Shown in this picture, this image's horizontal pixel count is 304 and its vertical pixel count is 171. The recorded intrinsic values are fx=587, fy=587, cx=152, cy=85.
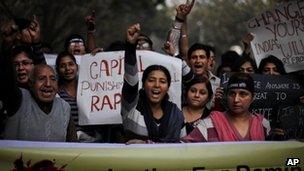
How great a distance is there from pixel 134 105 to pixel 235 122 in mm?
850

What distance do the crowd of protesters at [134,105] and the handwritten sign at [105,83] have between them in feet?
0.31

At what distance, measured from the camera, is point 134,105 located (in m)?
4.77

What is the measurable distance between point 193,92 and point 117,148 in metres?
1.36

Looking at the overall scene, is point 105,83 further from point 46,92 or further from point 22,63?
point 46,92

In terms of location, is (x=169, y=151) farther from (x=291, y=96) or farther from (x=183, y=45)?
(x=183, y=45)

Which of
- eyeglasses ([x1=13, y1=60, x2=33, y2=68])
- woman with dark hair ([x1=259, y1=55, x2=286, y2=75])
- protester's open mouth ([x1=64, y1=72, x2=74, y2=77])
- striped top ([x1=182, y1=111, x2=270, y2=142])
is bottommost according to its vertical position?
striped top ([x1=182, y1=111, x2=270, y2=142])

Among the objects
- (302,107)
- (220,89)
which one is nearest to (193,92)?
(220,89)

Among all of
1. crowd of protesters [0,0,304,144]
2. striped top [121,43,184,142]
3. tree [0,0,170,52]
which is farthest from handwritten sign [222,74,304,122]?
tree [0,0,170,52]

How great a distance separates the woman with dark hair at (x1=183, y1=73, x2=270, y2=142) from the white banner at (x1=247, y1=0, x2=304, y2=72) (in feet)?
4.02

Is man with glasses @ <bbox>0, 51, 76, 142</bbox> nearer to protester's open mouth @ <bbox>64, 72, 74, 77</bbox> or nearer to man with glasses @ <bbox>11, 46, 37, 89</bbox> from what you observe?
man with glasses @ <bbox>11, 46, 37, 89</bbox>

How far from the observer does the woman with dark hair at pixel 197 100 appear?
18.1 ft

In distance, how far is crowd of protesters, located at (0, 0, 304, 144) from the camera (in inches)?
175

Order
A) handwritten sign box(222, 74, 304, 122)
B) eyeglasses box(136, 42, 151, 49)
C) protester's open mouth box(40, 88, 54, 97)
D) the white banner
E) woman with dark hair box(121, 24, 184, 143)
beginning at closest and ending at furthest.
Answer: protester's open mouth box(40, 88, 54, 97), woman with dark hair box(121, 24, 184, 143), handwritten sign box(222, 74, 304, 122), the white banner, eyeglasses box(136, 42, 151, 49)

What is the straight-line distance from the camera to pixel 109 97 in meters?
5.62
